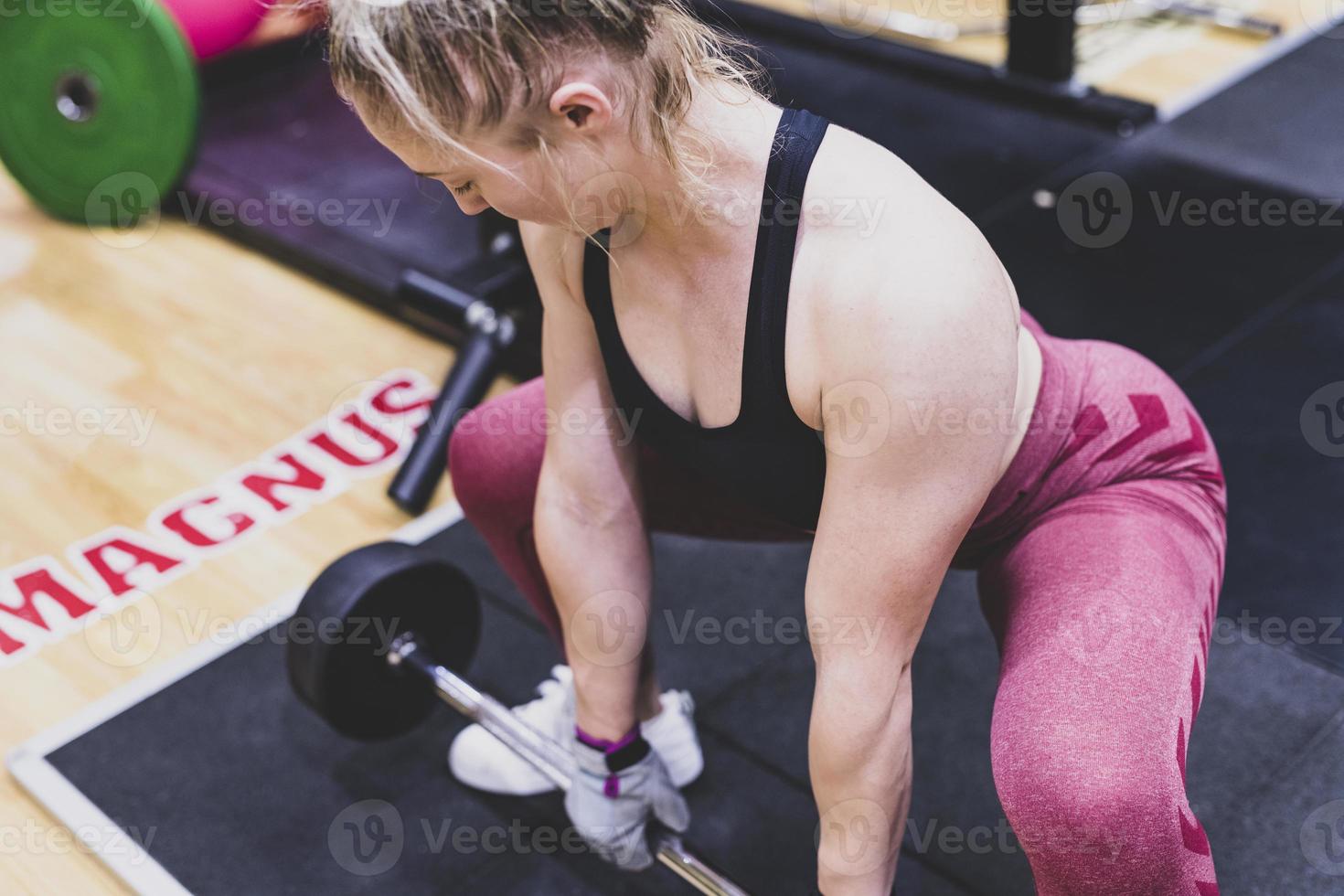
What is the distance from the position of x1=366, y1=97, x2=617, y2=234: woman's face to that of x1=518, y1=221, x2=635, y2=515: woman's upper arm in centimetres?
22

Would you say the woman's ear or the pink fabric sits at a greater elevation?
the woman's ear

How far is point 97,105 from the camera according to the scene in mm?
3129

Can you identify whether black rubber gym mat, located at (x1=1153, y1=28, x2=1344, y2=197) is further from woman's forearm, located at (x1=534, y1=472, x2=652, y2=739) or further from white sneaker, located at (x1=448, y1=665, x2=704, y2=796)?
woman's forearm, located at (x1=534, y1=472, x2=652, y2=739)

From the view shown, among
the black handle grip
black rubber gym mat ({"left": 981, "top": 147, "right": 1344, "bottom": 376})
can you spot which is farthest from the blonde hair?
black rubber gym mat ({"left": 981, "top": 147, "right": 1344, "bottom": 376})

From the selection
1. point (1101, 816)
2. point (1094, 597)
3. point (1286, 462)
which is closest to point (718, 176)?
point (1094, 597)

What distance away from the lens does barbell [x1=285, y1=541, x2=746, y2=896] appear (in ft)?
5.51

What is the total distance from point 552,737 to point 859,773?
1.98ft

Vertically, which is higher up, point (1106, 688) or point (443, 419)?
point (1106, 688)

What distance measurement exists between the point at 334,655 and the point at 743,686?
59 cm

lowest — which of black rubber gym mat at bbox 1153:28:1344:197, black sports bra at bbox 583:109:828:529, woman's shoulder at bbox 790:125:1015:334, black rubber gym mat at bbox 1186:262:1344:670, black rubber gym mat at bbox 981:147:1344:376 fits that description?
black rubber gym mat at bbox 1186:262:1344:670

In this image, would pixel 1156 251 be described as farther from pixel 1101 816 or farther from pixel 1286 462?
pixel 1101 816

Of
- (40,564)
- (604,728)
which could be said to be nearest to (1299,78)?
(604,728)

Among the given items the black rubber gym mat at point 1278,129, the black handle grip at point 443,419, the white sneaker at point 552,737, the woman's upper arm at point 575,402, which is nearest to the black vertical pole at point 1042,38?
the black rubber gym mat at point 1278,129

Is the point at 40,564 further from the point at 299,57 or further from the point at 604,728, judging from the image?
the point at 299,57
